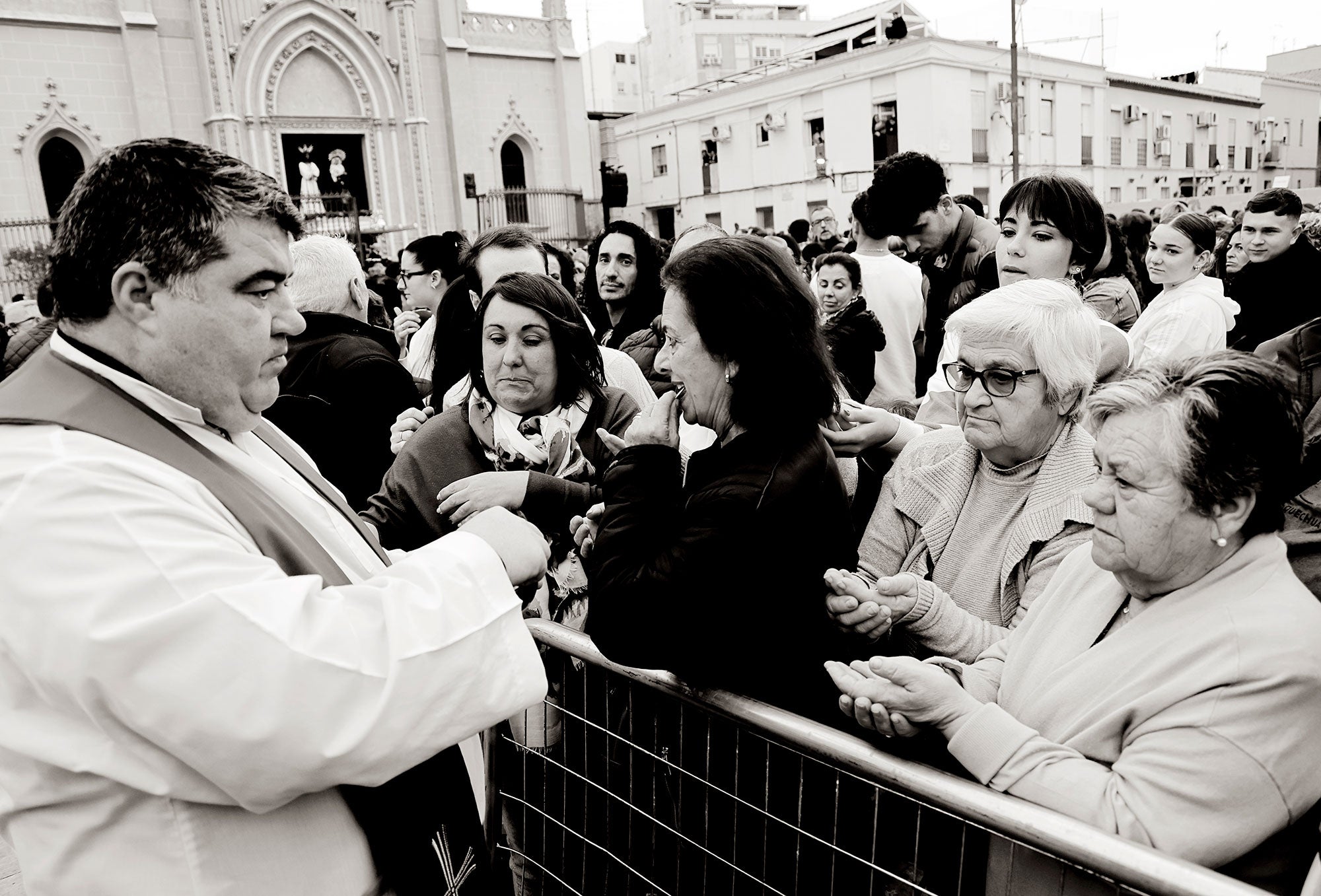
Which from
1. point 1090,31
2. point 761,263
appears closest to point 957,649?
point 761,263

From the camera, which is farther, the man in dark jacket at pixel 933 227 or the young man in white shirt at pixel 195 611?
the man in dark jacket at pixel 933 227

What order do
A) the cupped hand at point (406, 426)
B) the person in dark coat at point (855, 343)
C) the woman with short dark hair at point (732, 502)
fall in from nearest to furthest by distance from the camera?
the woman with short dark hair at point (732, 502)
the cupped hand at point (406, 426)
the person in dark coat at point (855, 343)

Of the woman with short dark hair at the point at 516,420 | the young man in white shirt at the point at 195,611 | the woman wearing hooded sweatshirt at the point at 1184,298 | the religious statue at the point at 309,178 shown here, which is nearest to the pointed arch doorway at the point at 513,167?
the religious statue at the point at 309,178

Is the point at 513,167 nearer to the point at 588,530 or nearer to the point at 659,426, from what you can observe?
the point at 588,530

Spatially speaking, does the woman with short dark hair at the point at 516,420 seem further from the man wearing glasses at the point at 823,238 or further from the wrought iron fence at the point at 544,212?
the wrought iron fence at the point at 544,212

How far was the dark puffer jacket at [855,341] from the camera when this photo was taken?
367 cm

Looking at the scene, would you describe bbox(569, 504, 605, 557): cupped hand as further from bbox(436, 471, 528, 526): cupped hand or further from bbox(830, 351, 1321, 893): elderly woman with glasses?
bbox(830, 351, 1321, 893): elderly woman with glasses

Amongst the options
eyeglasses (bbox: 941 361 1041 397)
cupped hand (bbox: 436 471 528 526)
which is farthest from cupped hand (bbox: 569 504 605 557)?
eyeglasses (bbox: 941 361 1041 397)

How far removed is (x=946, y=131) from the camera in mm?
25641

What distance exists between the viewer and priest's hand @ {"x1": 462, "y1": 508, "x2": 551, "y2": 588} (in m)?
1.42

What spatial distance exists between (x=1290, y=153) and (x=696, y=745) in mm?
51236

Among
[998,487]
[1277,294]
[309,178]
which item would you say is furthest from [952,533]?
[309,178]

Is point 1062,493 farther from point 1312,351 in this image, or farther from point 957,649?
point 1312,351

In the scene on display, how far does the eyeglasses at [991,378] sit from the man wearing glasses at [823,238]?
601 cm
